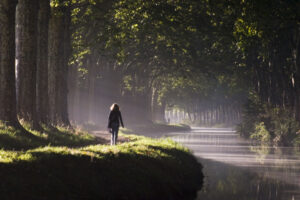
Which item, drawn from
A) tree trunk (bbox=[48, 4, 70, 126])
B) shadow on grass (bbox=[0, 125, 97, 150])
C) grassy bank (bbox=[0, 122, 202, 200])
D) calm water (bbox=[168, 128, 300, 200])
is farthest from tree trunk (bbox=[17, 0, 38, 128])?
calm water (bbox=[168, 128, 300, 200])

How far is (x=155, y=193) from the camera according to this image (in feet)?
44.0

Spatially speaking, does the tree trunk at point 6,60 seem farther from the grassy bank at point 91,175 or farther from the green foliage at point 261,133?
the green foliage at point 261,133

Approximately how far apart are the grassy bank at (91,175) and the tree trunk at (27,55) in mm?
4653

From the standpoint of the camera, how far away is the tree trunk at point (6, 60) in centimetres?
1964

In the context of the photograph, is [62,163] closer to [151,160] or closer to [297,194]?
[151,160]

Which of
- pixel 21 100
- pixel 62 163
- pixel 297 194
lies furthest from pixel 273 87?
pixel 62 163

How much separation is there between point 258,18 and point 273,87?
82.2 ft

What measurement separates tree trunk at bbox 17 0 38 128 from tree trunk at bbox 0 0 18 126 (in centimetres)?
221

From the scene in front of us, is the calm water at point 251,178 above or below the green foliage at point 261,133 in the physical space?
below

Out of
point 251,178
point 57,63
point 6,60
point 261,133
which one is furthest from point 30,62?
point 261,133

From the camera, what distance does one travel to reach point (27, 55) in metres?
22.3

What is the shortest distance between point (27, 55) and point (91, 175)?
11770 millimetres

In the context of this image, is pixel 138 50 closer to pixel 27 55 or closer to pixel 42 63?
pixel 42 63

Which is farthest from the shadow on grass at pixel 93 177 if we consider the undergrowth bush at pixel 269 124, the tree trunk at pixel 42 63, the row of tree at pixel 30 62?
the undergrowth bush at pixel 269 124
